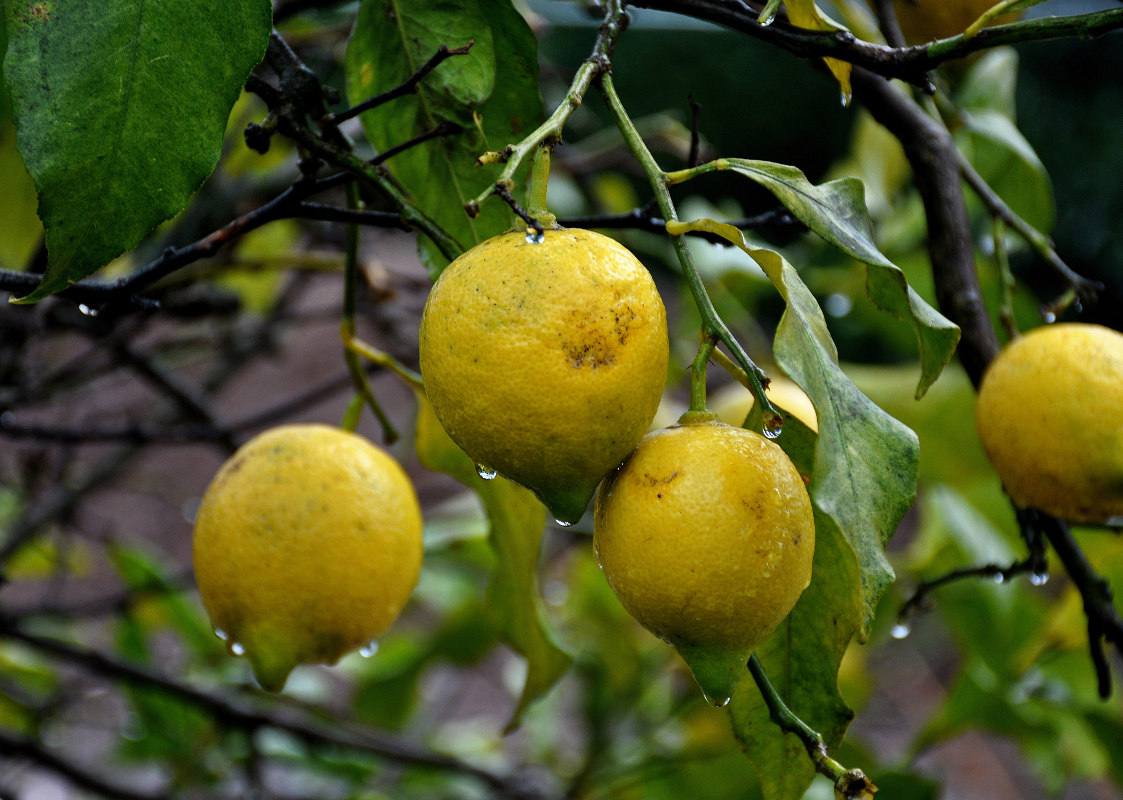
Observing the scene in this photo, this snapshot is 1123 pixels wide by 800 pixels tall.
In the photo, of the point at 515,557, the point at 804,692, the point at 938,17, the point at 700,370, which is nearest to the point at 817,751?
the point at 804,692

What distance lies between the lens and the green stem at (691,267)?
392mm

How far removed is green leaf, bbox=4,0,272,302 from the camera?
37 centimetres

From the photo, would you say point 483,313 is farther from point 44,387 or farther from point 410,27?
point 44,387

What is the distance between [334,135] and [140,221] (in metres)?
0.15

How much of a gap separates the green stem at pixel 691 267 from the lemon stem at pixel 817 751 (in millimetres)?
119

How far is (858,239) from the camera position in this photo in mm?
408

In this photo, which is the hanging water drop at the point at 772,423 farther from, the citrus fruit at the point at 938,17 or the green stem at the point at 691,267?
the citrus fruit at the point at 938,17

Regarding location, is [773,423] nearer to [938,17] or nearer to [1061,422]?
[1061,422]

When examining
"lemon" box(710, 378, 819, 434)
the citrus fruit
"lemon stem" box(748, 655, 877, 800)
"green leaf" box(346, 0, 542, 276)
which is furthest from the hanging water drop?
the citrus fruit

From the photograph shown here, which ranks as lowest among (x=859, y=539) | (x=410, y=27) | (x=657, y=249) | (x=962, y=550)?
(x=962, y=550)

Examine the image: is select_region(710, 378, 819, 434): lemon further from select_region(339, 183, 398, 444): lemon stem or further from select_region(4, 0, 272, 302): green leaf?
select_region(4, 0, 272, 302): green leaf

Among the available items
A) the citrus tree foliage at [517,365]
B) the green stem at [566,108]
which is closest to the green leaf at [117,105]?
the citrus tree foliage at [517,365]

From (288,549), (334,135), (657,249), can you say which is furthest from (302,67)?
(657,249)

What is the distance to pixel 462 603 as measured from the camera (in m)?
1.24
